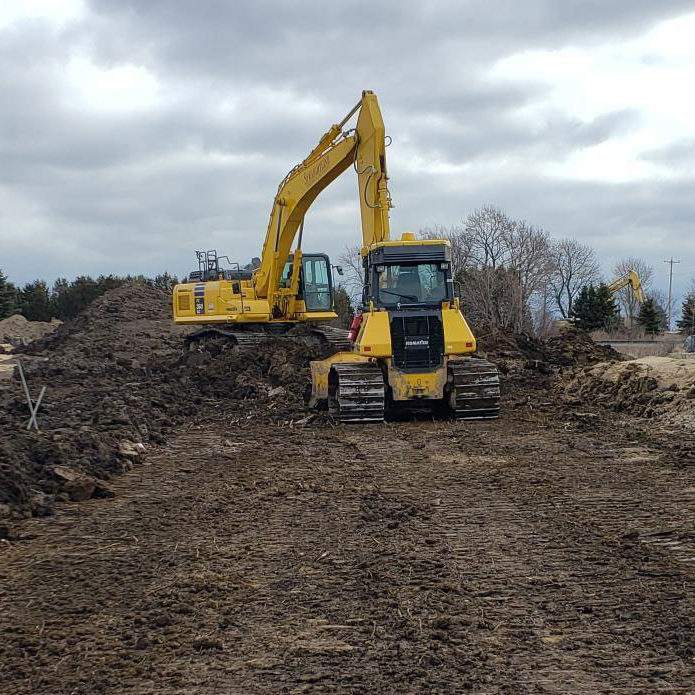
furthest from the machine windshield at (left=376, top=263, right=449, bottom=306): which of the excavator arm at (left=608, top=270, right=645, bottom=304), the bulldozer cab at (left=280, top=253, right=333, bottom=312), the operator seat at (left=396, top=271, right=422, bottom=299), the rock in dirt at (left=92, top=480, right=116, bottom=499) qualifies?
the excavator arm at (left=608, top=270, right=645, bottom=304)

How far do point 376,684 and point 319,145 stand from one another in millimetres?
16371

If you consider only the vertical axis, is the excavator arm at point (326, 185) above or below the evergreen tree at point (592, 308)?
above

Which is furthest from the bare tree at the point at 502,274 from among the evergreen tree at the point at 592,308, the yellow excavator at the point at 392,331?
the yellow excavator at the point at 392,331

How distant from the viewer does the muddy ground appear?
4.27 m

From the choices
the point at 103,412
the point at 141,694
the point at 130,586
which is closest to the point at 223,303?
the point at 103,412

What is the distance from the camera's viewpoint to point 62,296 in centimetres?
5741

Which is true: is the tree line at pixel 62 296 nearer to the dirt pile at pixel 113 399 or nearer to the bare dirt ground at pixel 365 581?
the dirt pile at pixel 113 399

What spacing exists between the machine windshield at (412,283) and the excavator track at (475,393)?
134 cm

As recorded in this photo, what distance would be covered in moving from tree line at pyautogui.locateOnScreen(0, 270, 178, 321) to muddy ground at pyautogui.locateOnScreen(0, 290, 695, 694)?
44.7m

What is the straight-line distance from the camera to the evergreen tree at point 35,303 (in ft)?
184

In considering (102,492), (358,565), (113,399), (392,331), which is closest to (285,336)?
(113,399)

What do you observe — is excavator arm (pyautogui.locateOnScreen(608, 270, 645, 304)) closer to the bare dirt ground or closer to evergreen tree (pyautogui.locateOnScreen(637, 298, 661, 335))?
evergreen tree (pyautogui.locateOnScreen(637, 298, 661, 335))

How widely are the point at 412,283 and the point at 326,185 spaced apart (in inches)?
242

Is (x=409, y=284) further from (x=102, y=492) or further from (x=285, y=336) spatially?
(x=285, y=336)
